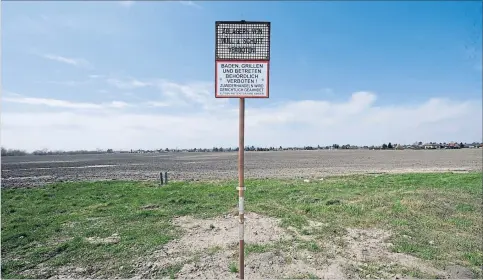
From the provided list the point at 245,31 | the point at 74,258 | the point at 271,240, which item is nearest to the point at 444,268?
the point at 271,240

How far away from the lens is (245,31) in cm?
537

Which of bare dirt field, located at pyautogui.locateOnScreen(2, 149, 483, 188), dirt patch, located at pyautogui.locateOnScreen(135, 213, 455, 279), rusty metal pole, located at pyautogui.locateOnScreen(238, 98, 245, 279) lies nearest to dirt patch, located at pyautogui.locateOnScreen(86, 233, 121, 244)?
dirt patch, located at pyautogui.locateOnScreen(135, 213, 455, 279)

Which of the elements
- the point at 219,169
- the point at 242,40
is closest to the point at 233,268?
the point at 242,40

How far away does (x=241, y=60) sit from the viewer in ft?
17.8

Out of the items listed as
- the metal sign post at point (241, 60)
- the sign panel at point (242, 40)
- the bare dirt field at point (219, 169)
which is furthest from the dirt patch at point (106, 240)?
the bare dirt field at point (219, 169)

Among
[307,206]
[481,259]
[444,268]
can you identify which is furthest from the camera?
[307,206]

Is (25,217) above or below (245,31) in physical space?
below

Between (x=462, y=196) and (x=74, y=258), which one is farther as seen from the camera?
(x=462, y=196)

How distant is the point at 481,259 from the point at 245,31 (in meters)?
7.80

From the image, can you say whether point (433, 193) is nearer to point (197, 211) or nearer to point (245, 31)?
point (197, 211)

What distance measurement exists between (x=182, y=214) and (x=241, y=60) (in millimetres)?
7917

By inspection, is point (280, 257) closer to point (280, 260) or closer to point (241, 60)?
point (280, 260)

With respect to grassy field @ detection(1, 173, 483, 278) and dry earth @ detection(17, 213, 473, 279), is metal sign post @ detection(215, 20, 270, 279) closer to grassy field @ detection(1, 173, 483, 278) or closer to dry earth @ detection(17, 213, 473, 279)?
dry earth @ detection(17, 213, 473, 279)

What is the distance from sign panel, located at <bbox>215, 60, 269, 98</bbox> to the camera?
5422 millimetres
